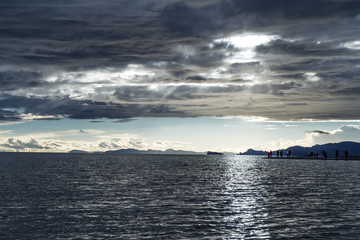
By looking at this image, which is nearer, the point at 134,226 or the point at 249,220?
the point at 134,226

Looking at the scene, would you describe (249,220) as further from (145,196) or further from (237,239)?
(145,196)

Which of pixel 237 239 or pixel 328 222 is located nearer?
pixel 237 239

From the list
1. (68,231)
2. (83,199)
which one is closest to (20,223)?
(68,231)

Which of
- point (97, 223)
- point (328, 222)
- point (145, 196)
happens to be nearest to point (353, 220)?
point (328, 222)

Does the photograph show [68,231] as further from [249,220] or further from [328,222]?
[328,222]

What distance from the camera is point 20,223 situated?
35156 mm

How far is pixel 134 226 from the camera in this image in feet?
112

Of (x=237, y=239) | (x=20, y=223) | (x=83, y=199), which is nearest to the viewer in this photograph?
(x=237, y=239)

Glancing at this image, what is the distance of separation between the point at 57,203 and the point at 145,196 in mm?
13150

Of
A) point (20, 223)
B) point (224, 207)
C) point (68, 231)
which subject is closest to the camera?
point (68, 231)

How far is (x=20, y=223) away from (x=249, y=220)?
22.2 m

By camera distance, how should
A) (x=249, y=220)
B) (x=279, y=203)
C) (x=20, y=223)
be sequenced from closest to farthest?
(x=20, y=223) < (x=249, y=220) < (x=279, y=203)

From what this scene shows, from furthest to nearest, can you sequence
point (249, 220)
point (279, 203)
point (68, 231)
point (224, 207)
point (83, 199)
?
1. point (83, 199)
2. point (279, 203)
3. point (224, 207)
4. point (249, 220)
5. point (68, 231)

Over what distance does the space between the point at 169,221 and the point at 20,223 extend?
14.1 m
